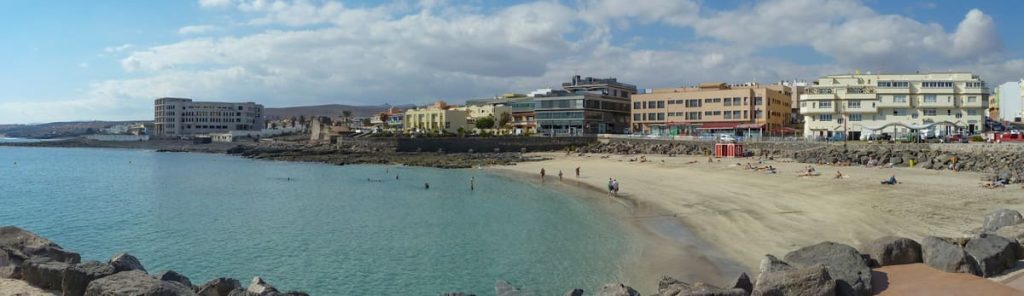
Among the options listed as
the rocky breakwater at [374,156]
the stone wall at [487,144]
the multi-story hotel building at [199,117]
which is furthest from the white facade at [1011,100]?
the multi-story hotel building at [199,117]

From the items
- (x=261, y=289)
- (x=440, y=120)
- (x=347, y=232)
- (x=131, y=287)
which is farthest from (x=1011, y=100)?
(x=131, y=287)

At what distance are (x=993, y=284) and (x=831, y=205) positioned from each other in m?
17.3

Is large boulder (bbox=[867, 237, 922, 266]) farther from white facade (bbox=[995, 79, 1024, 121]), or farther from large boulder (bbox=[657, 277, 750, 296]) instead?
white facade (bbox=[995, 79, 1024, 121])

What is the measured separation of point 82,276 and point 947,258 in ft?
53.7

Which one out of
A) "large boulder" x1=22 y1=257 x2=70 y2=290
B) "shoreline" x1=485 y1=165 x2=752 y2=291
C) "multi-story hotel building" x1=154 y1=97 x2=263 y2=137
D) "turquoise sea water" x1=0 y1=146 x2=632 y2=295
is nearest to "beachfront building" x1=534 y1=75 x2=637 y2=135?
"turquoise sea water" x1=0 y1=146 x2=632 y2=295

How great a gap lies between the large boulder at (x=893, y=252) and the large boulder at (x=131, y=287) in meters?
13.1

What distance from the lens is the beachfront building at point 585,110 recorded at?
3514 inches

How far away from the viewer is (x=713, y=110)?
76.6m

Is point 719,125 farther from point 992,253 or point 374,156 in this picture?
point 992,253

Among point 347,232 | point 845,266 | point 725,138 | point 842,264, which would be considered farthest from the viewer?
point 725,138

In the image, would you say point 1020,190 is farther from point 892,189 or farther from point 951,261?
point 951,261

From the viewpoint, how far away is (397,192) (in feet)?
139

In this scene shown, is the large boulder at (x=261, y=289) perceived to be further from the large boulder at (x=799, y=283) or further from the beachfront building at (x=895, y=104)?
the beachfront building at (x=895, y=104)

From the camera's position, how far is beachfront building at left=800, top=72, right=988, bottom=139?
58.1m
